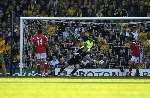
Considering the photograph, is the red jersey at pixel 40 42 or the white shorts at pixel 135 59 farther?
the white shorts at pixel 135 59

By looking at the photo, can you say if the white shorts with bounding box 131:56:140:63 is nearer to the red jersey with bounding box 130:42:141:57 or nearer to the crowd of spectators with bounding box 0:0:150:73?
the red jersey with bounding box 130:42:141:57

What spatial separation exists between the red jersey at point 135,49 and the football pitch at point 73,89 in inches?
228

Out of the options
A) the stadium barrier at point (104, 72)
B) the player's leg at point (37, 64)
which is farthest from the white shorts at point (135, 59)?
the player's leg at point (37, 64)

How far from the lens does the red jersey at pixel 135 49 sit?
17406 mm

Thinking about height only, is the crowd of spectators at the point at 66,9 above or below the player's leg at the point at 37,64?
above

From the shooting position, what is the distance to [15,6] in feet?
72.8

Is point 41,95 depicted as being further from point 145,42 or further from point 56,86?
point 145,42

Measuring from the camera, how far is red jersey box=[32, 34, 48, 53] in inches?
677

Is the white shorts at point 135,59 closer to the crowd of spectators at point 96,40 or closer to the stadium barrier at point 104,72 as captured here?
the crowd of spectators at point 96,40

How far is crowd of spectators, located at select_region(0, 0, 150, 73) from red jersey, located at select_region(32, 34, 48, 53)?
271cm

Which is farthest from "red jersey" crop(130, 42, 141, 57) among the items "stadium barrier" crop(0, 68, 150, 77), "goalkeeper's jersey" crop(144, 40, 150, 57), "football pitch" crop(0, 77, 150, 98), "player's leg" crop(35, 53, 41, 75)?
"football pitch" crop(0, 77, 150, 98)

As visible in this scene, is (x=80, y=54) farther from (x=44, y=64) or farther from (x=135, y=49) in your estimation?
(x=135, y=49)

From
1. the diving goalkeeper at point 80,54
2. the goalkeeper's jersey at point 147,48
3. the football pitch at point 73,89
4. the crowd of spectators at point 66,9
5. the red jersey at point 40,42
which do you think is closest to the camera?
the football pitch at point 73,89

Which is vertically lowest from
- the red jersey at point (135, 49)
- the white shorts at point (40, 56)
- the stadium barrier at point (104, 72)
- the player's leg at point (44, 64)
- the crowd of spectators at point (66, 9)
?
the stadium barrier at point (104, 72)
